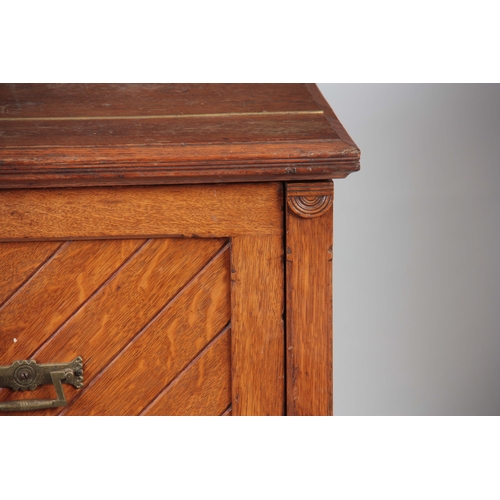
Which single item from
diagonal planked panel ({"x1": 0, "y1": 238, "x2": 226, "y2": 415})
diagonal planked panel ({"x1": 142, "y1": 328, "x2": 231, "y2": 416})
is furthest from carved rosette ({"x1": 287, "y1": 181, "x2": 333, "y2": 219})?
diagonal planked panel ({"x1": 142, "y1": 328, "x2": 231, "y2": 416})

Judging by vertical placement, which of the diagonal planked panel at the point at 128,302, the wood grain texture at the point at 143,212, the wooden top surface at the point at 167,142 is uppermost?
the wooden top surface at the point at 167,142

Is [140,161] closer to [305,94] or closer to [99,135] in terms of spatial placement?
[99,135]

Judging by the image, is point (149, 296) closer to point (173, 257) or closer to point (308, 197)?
point (173, 257)

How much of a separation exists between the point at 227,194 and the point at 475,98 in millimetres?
1079

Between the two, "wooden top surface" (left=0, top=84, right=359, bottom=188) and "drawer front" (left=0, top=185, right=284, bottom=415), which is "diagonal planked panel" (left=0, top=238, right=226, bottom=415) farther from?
"wooden top surface" (left=0, top=84, right=359, bottom=188)

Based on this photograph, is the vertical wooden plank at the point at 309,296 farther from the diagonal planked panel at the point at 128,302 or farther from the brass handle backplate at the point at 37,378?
the brass handle backplate at the point at 37,378

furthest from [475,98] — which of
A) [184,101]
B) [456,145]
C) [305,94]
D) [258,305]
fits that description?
[258,305]

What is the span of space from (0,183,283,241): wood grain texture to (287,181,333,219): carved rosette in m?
0.02

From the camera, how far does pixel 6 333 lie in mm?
1096

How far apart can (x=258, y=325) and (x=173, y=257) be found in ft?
0.53

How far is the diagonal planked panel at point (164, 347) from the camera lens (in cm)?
110

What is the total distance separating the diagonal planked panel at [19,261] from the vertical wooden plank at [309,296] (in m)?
0.35

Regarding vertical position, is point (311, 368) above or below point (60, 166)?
below

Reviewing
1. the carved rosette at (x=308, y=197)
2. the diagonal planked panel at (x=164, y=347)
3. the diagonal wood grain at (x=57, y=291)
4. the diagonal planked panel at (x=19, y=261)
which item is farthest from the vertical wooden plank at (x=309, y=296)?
the diagonal planked panel at (x=19, y=261)
